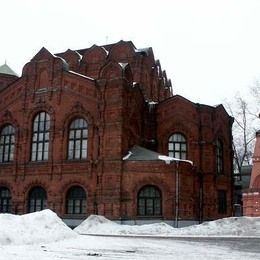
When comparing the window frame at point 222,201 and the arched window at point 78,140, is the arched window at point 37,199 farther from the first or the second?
the window frame at point 222,201

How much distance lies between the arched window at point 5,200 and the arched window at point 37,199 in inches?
73.9

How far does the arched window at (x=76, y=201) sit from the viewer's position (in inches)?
1228

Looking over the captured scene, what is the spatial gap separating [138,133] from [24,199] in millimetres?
9442

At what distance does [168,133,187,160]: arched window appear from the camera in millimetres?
35125

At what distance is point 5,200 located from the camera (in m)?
34.1

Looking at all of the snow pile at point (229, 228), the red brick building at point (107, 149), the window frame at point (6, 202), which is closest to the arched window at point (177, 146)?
the red brick building at point (107, 149)

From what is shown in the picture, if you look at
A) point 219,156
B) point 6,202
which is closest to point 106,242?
point 6,202

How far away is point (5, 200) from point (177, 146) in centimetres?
1346

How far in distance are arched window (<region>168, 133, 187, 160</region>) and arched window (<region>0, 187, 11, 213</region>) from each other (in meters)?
12.4

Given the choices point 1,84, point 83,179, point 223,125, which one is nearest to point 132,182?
point 83,179

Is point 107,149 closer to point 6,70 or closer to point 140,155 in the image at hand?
point 140,155

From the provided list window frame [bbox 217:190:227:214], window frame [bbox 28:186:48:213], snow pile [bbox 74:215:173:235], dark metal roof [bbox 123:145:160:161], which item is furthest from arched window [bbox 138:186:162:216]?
window frame [bbox 28:186:48:213]

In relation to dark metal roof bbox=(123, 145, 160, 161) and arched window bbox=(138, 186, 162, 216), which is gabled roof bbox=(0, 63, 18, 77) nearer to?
dark metal roof bbox=(123, 145, 160, 161)

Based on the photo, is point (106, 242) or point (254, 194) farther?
point (254, 194)
